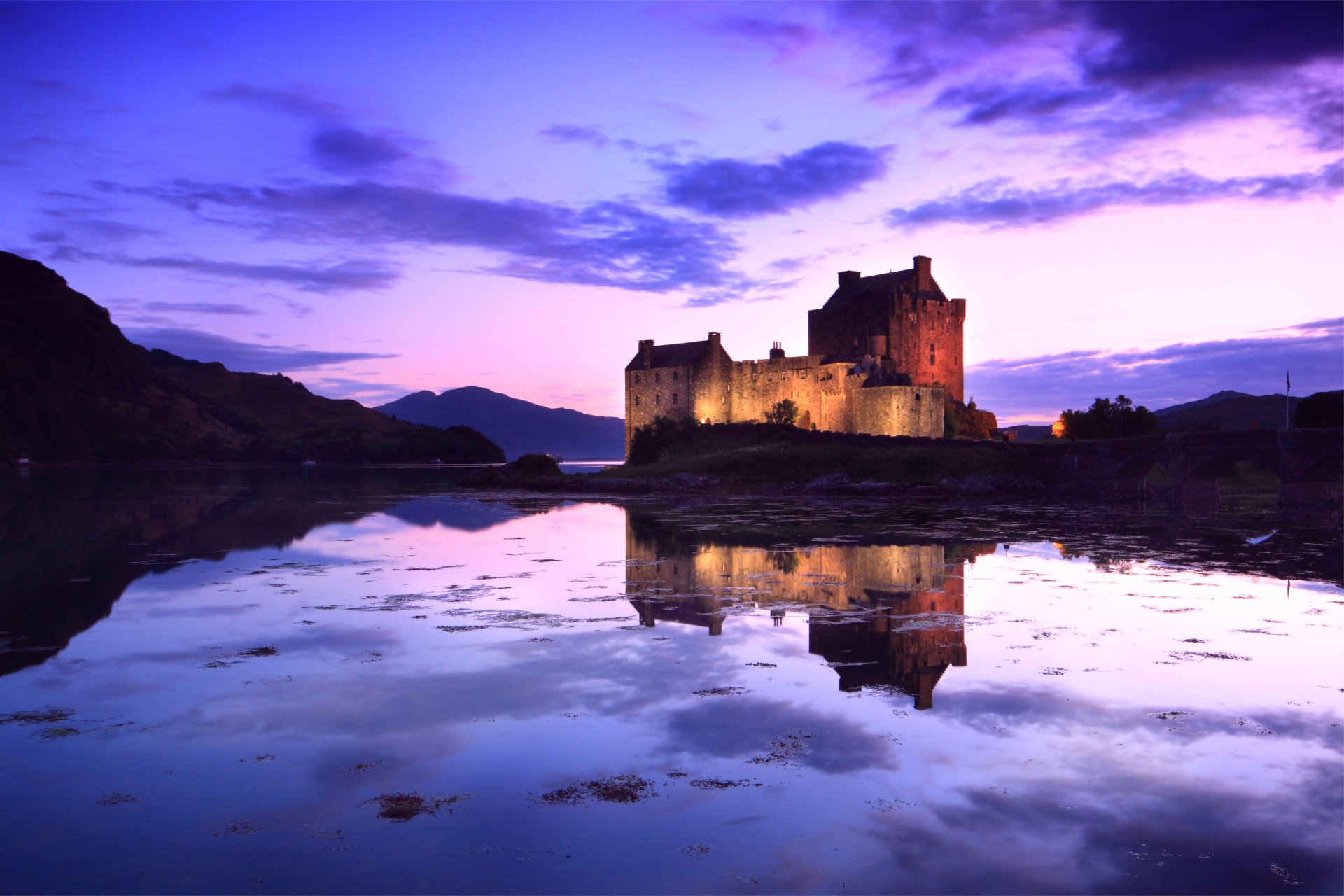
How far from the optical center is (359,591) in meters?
17.7

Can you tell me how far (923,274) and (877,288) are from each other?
4.05m

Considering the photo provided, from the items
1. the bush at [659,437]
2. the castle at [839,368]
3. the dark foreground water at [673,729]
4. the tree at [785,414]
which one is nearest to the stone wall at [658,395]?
the castle at [839,368]

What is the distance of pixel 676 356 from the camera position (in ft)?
231

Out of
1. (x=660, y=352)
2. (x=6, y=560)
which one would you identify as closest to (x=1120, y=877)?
(x=6, y=560)

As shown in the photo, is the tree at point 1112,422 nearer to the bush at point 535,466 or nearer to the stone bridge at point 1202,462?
the stone bridge at point 1202,462

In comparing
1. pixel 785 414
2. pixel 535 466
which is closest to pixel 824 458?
pixel 785 414

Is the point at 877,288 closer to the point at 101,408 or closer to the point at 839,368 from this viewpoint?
the point at 839,368

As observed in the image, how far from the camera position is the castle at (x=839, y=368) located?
64.4 metres

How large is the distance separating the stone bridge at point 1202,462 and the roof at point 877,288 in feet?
70.2

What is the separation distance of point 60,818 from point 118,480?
268ft

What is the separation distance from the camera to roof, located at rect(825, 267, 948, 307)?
70562mm

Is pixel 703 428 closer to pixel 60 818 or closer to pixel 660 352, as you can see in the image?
pixel 660 352

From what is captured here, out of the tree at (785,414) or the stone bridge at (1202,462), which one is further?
the tree at (785,414)

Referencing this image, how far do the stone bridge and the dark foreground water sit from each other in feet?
79.5
